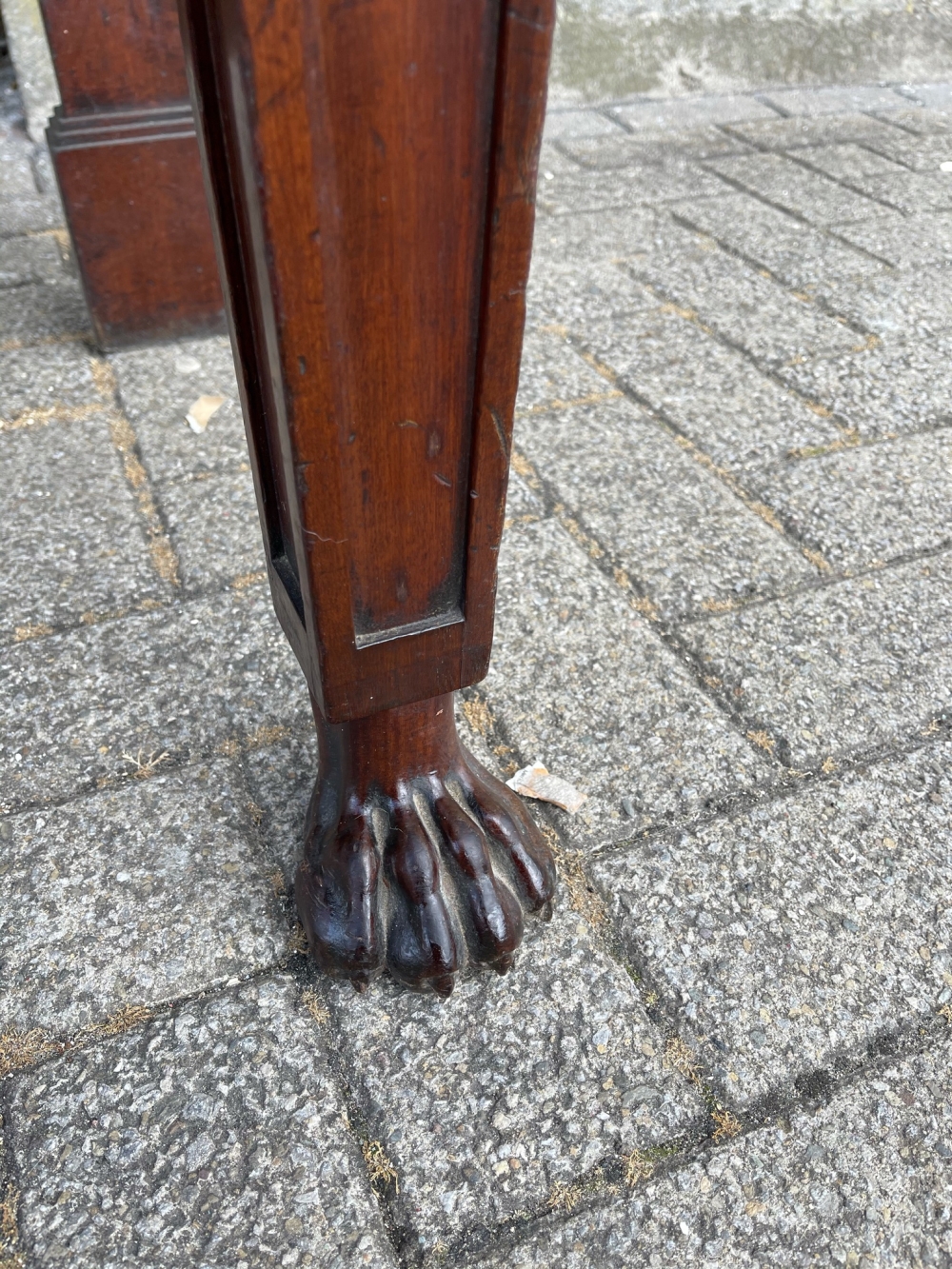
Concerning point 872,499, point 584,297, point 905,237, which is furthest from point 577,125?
point 872,499

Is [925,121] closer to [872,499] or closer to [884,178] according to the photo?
[884,178]

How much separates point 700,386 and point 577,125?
203 centimetres

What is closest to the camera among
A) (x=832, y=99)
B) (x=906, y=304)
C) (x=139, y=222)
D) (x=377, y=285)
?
(x=377, y=285)

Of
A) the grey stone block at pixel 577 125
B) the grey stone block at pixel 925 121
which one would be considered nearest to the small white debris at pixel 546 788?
the grey stone block at pixel 577 125

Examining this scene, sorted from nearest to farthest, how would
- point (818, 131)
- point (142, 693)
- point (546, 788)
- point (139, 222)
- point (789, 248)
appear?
1. point (546, 788)
2. point (142, 693)
3. point (139, 222)
4. point (789, 248)
5. point (818, 131)

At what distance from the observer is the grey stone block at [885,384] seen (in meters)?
2.10

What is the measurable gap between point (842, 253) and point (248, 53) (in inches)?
103

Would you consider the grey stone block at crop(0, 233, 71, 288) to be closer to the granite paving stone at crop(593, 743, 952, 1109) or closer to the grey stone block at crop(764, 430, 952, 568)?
the grey stone block at crop(764, 430, 952, 568)

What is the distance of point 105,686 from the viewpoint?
1437mm

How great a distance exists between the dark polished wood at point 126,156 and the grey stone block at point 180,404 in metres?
0.12

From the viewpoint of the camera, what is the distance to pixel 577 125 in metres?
3.71

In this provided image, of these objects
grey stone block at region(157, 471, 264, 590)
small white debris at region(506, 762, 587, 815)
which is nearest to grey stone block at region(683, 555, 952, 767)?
small white debris at region(506, 762, 587, 815)

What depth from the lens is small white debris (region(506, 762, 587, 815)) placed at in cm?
129

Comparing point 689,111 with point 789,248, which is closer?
point 789,248
